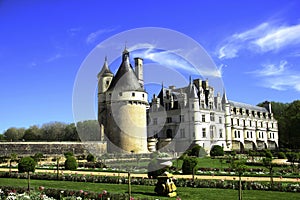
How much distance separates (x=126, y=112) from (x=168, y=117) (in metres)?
9.33

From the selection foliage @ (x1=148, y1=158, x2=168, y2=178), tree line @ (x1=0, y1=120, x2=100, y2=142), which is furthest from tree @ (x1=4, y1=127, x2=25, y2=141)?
foliage @ (x1=148, y1=158, x2=168, y2=178)

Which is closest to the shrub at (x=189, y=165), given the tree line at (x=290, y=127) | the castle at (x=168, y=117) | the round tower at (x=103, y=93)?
the castle at (x=168, y=117)

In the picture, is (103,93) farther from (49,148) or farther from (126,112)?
(49,148)

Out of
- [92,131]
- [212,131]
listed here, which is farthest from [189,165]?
[212,131]

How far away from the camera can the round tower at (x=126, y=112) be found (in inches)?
1238

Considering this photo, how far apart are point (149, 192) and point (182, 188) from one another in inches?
59.0

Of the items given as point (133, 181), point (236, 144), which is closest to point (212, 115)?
point (236, 144)

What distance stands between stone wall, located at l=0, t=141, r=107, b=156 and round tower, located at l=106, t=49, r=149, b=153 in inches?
64.9

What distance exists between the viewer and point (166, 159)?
486 inches

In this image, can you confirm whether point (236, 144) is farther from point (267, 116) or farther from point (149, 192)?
point (149, 192)

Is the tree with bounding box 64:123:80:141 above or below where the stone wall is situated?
above

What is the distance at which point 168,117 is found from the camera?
39.5m

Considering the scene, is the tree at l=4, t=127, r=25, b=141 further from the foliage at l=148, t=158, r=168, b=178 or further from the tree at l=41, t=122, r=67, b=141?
the foliage at l=148, t=158, r=168, b=178

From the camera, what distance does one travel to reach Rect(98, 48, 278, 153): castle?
31906mm
